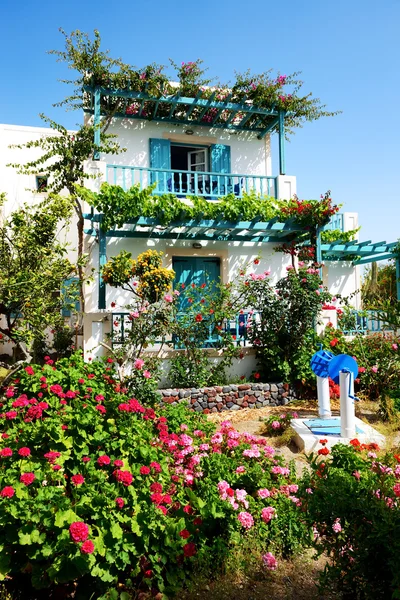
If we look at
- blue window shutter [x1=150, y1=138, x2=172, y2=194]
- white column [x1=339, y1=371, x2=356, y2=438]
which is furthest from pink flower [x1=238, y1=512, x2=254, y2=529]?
blue window shutter [x1=150, y1=138, x2=172, y2=194]

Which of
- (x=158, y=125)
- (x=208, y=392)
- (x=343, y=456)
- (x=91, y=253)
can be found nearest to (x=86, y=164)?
(x=91, y=253)

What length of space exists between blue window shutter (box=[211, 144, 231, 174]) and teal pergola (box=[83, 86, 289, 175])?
0.58m

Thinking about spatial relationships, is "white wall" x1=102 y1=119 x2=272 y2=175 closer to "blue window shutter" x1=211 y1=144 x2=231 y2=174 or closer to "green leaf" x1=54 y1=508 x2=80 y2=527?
"blue window shutter" x1=211 y1=144 x2=231 y2=174

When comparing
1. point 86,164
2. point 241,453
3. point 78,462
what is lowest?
point 241,453

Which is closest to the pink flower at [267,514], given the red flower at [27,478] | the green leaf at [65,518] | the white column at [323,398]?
the green leaf at [65,518]

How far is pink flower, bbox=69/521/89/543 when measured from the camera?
2471mm

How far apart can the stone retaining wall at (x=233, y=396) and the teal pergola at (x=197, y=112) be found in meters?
6.16

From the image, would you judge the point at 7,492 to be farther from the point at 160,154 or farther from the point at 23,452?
the point at 160,154

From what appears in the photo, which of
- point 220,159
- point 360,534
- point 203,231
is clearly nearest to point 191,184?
point 220,159

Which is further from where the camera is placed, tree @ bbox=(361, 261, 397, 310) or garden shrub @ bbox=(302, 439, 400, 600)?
tree @ bbox=(361, 261, 397, 310)

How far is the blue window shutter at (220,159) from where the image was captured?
12.6 m

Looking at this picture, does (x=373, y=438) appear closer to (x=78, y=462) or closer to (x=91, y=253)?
(x=78, y=462)

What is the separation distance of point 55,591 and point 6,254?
545cm

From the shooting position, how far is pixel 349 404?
21.3ft
